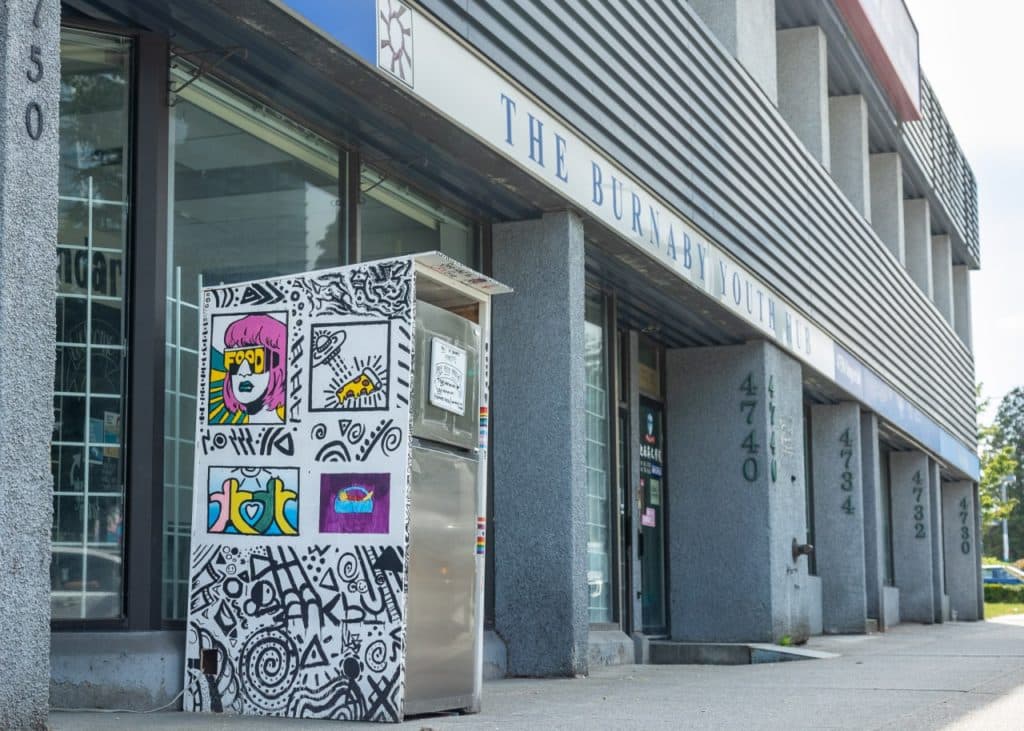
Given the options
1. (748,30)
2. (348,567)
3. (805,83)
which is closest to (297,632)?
(348,567)

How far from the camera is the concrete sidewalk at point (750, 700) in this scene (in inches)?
273

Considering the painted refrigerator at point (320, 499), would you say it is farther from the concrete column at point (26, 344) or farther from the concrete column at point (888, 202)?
the concrete column at point (888, 202)

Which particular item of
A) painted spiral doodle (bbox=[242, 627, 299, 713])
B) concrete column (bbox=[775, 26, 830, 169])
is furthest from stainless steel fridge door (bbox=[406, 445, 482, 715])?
concrete column (bbox=[775, 26, 830, 169])

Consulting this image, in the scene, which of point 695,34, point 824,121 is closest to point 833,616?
point 824,121

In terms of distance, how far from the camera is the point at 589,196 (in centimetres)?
1090

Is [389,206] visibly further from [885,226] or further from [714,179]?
[885,226]

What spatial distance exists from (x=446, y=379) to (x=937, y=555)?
2255 centimetres

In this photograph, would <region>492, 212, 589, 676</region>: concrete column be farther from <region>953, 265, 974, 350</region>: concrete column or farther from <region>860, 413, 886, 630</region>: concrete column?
<region>953, 265, 974, 350</region>: concrete column

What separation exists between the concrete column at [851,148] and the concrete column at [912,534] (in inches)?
277

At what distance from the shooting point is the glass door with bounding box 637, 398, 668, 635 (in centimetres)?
1569

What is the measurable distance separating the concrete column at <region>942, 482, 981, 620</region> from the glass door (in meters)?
16.1

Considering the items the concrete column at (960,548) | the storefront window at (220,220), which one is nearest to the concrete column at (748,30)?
the storefront window at (220,220)

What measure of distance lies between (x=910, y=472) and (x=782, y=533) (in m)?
11.9

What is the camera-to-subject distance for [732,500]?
16.0 meters
